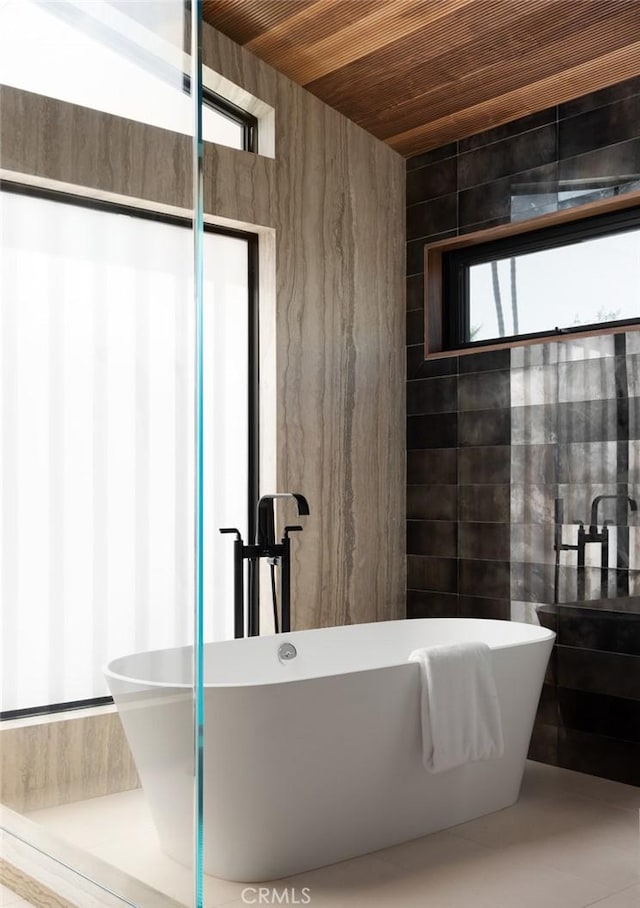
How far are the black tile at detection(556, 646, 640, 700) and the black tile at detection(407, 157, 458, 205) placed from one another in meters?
2.38

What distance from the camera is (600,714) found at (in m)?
4.04

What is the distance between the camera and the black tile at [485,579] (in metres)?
4.41

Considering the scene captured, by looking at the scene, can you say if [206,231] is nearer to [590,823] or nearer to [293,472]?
[293,472]

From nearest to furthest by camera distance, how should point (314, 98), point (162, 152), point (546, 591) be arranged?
point (162, 152) < point (546, 591) < point (314, 98)

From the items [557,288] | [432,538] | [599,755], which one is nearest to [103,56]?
[557,288]

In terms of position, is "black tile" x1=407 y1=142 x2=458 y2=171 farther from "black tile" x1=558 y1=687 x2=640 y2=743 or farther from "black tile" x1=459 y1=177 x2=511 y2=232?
"black tile" x1=558 y1=687 x2=640 y2=743

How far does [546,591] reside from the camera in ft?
13.9

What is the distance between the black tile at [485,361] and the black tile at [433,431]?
251 mm

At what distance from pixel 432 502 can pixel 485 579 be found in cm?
51

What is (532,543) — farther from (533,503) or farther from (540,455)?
(540,455)

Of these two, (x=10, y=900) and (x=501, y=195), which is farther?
(x=501, y=195)

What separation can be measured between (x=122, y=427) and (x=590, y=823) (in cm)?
249

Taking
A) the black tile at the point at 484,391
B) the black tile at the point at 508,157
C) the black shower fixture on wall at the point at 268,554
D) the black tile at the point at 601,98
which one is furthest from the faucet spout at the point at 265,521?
the black tile at the point at 601,98

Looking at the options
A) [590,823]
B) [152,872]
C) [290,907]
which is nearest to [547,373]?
[590,823]
